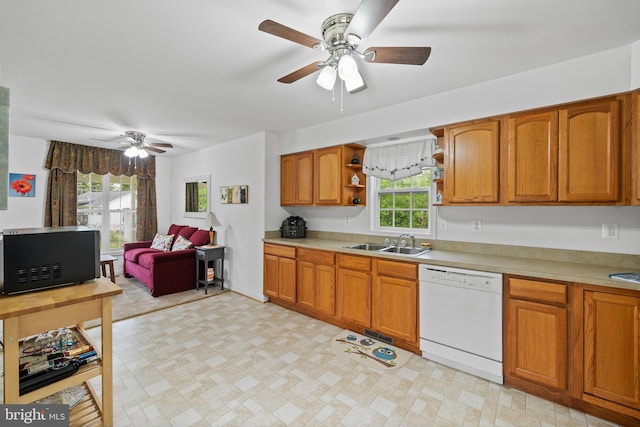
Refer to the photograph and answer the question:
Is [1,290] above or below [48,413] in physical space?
above

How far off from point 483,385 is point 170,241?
16.1 feet

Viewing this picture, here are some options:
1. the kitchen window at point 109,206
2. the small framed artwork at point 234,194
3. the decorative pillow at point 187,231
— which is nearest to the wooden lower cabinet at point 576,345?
the small framed artwork at point 234,194

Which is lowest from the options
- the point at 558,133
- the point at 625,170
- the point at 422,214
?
the point at 422,214

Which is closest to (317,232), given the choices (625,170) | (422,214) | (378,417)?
(422,214)

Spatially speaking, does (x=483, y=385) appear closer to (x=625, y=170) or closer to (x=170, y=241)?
(x=625, y=170)

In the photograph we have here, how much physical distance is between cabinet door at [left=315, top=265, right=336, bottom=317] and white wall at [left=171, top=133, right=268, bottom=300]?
1.11 m

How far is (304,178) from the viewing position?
396 centimetres

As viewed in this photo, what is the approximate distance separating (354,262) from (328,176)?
3.91 ft

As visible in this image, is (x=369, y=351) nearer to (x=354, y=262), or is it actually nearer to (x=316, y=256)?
(x=354, y=262)

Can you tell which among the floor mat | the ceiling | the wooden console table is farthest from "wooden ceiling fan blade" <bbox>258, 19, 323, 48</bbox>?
the floor mat

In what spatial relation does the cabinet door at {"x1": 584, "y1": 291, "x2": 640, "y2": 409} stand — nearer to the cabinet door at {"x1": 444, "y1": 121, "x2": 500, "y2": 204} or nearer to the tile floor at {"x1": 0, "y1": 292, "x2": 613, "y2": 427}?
the tile floor at {"x1": 0, "y1": 292, "x2": 613, "y2": 427}

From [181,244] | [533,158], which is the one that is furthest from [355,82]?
[181,244]

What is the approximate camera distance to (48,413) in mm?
1496

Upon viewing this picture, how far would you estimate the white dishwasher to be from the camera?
7.22 ft
